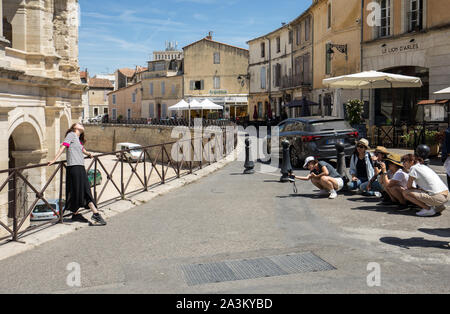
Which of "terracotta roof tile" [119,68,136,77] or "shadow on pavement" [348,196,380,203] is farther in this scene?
"terracotta roof tile" [119,68,136,77]

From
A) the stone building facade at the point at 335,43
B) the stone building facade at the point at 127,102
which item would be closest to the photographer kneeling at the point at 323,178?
the stone building facade at the point at 335,43

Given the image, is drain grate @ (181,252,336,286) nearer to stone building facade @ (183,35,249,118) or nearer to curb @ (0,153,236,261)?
curb @ (0,153,236,261)

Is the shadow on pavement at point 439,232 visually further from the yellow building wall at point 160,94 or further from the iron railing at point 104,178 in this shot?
the yellow building wall at point 160,94

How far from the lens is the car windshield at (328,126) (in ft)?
40.3

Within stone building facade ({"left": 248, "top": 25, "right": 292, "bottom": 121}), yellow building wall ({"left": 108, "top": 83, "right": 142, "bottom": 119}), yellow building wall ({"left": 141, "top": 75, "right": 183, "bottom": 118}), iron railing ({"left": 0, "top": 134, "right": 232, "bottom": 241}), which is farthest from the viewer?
yellow building wall ({"left": 108, "top": 83, "right": 142, "bottom": 119})

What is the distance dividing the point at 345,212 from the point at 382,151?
150 centimetres

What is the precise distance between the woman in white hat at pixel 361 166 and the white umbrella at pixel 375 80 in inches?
276

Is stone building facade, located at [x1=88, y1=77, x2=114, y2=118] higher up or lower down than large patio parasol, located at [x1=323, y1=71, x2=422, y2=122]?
higher up

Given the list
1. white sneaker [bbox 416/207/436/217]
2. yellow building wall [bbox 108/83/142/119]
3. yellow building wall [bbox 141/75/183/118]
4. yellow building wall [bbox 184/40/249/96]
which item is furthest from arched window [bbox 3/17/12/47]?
yellow building wall [bbox 108/83/142/119]

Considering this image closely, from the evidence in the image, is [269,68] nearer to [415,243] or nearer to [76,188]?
[76,188]

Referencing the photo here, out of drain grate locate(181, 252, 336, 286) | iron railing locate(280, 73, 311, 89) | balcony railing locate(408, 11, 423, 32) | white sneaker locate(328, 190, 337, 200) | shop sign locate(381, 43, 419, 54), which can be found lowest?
drain grate locate(181, 252, 336, 286)

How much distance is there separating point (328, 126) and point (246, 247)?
24.4 ft

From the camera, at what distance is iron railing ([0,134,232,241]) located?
253 inches
